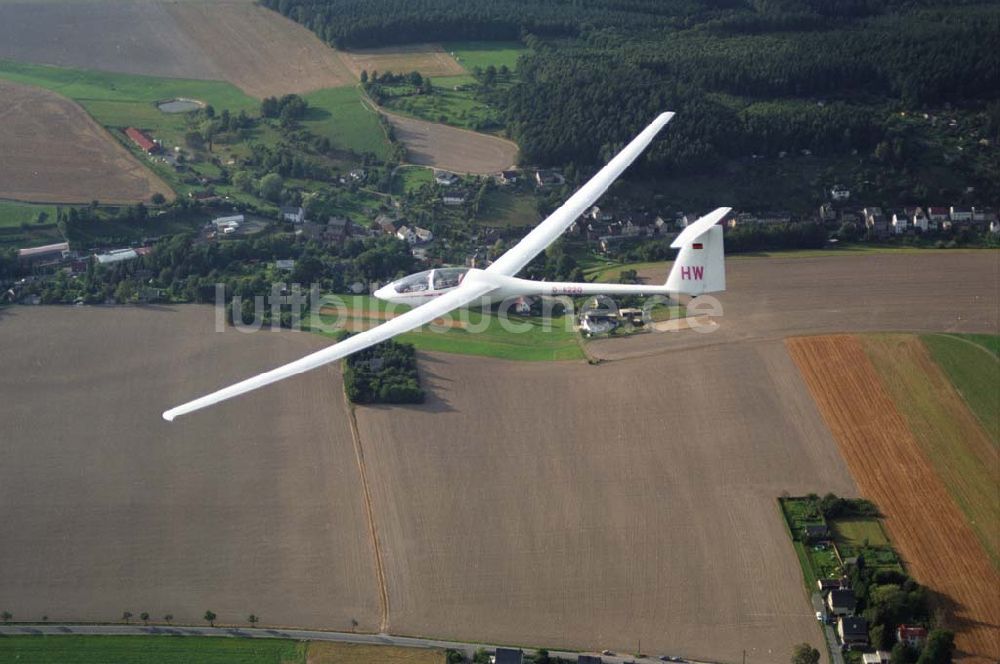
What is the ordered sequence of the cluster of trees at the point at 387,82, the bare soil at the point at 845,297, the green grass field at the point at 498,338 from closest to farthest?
the green grass field at the point at 498,338 < the bare soil at the point at 845,297 < the cluster of trees at the point at 387,82

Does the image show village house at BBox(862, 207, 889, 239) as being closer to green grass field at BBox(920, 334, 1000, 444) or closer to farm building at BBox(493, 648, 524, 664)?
green grass field at BBox(920, 334, 1000, 444)

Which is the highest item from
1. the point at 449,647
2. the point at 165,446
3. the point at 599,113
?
the point at 599,113

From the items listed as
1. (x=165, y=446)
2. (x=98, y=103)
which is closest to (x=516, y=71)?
Answer: (x=98, y=103)

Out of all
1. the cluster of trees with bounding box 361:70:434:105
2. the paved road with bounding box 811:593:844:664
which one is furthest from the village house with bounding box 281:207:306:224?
the paved road with bounding box 811:593:844:664

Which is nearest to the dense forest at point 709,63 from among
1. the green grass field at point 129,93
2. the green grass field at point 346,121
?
the green grass field at point 346,121

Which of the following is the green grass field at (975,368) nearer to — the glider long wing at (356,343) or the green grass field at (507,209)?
the glider long wing at (356,343)

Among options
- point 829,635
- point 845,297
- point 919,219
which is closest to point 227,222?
point 845,297

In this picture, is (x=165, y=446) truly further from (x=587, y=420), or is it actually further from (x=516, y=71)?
(x=516, y=71)
